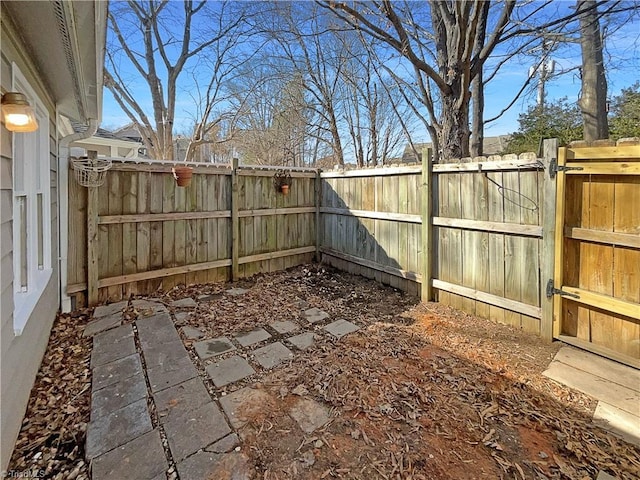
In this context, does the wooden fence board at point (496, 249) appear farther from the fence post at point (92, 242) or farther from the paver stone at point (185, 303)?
the fence post at point (92, 242)

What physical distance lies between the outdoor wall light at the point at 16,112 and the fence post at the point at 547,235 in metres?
3.71

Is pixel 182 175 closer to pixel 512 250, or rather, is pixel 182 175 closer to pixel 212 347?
pixel 212 347

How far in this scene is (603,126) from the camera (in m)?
6.03

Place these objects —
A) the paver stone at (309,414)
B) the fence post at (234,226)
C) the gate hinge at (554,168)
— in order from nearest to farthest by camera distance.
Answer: the paver stone at (309,414), the gate hinge at (554,168), the fence post at (234,226)

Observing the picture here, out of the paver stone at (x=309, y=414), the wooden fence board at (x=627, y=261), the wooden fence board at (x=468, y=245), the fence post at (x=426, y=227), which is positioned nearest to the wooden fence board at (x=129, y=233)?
the paver stone at (x=309, y=414)

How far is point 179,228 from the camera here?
4.52 metres

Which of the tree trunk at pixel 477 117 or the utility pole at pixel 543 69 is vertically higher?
the utility pole at pixel 543 69

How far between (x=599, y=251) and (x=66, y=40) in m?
4.23

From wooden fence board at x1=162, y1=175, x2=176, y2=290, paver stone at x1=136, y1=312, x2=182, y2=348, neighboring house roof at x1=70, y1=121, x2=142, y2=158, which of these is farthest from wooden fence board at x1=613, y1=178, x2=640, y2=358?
neighboring house roof at x1=70, y1=121, x2=142, y2=158

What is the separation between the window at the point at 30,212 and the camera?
2.12m

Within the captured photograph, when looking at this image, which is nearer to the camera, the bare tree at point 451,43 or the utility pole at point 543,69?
the bare tree at point 451,43

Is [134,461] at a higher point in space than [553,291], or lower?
lower

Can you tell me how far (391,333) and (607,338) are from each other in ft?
5.80

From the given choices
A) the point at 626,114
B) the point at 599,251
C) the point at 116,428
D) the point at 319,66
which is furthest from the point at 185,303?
the point at 626,114
